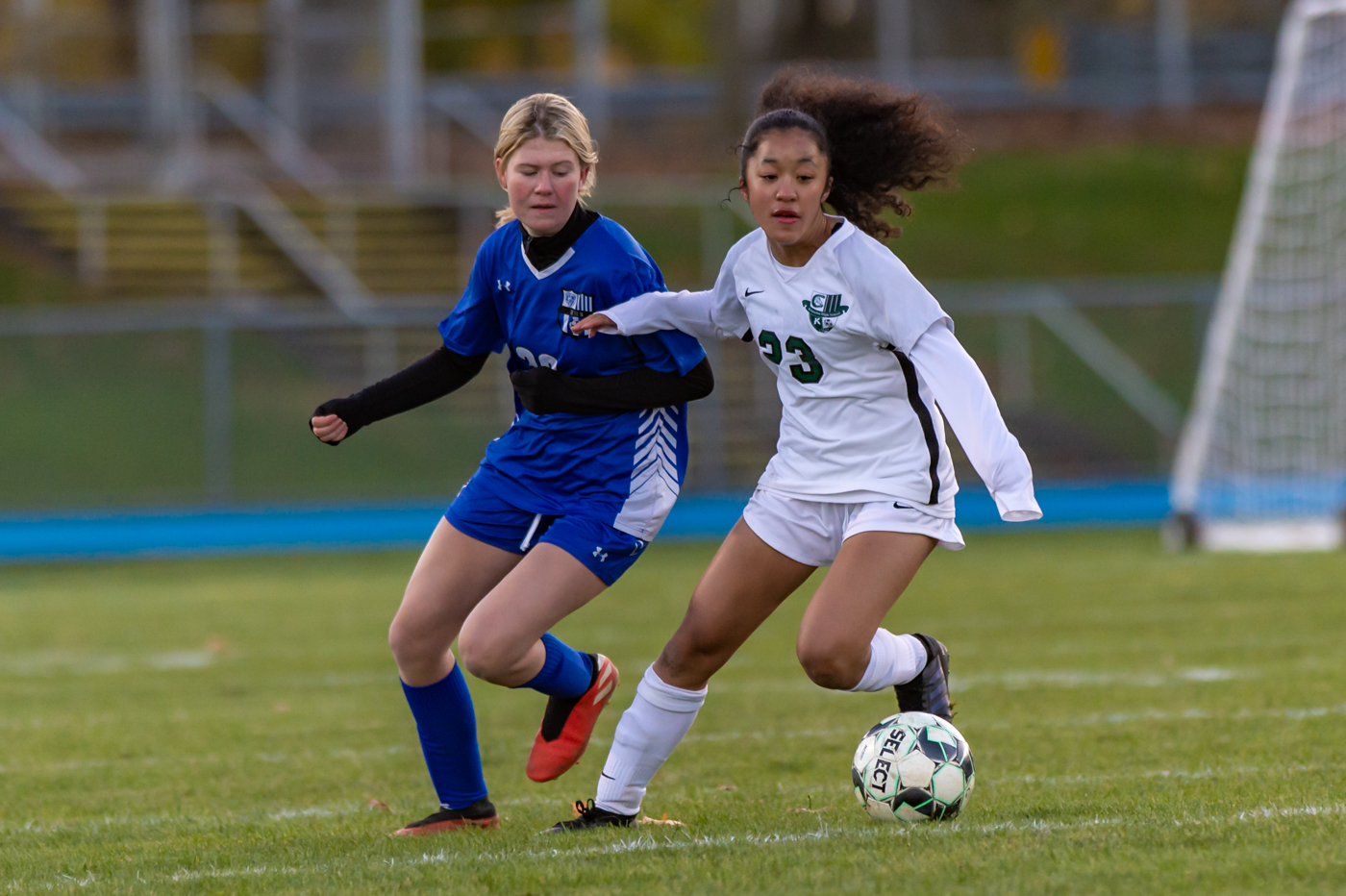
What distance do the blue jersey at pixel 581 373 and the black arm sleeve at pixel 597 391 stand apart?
0.03 metres

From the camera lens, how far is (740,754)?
5934 mm

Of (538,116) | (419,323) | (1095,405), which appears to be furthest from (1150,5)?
(538,116)

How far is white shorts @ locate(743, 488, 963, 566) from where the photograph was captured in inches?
176

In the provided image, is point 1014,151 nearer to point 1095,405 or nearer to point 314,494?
point 1095,405

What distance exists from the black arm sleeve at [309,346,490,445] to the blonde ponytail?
0.66 metres

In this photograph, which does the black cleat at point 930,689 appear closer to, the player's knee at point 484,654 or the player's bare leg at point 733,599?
the player's bare leg at point 733,599

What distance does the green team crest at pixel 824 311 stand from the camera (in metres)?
4.45

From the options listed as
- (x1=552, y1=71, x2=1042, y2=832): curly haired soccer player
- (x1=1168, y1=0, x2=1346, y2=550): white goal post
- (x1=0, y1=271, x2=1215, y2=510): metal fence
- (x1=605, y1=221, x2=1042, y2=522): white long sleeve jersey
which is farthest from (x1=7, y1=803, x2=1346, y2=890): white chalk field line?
(x1=0, y1=271, x2=1215, y2=510): metal fence

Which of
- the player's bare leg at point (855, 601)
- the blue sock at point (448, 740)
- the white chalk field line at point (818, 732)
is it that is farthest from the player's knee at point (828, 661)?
the white chalk field line at point (818, 732)

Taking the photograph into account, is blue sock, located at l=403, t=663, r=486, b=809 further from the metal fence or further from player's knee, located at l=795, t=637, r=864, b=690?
the metal fence

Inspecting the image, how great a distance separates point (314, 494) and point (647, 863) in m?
13.5

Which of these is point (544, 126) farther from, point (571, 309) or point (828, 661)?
point (828, 661)

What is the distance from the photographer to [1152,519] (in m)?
16.7

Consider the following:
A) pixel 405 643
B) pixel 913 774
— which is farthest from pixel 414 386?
pixel 913 774
